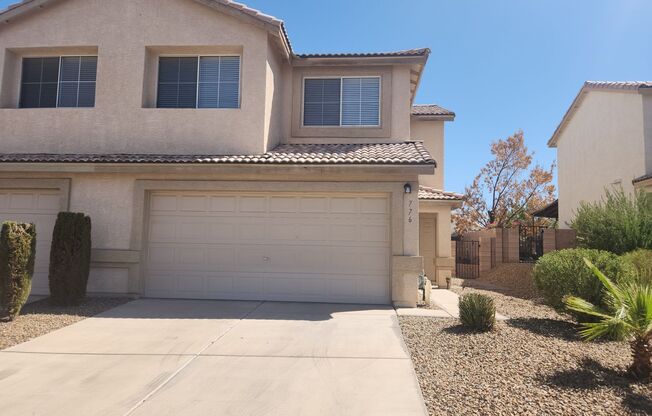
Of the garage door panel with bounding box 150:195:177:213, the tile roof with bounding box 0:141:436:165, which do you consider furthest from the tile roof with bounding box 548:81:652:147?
the garage door panel with bounding box 150:195:177:213

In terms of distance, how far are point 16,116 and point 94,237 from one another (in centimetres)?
402

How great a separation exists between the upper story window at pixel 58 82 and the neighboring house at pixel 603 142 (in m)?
17.1

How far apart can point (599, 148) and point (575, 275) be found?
1356 centimetres

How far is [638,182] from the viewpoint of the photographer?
15.0 m

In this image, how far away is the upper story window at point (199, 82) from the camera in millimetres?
11125

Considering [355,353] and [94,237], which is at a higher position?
[94,237]

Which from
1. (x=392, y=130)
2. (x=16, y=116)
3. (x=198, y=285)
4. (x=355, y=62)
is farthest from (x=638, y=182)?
(x=16, y=116)

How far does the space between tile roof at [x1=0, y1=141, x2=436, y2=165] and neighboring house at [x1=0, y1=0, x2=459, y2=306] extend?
48mm

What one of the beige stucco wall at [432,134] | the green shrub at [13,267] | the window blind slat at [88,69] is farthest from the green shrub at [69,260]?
the beige stucco wall at [432,134]

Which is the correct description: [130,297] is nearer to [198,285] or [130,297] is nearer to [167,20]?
[198,285]

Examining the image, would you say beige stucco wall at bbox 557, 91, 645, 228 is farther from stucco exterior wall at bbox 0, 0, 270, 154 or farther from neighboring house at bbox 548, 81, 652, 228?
stucco exterior wall at bbox 0, 0, 270, 154

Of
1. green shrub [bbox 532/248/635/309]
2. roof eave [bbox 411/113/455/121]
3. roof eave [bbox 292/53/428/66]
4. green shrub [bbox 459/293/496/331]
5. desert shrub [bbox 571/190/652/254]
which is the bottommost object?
green shrub [bbox 459/293/496/331]

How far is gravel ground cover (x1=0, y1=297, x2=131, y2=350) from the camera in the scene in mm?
6964

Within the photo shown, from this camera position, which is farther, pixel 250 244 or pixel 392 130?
pixel 392 130
